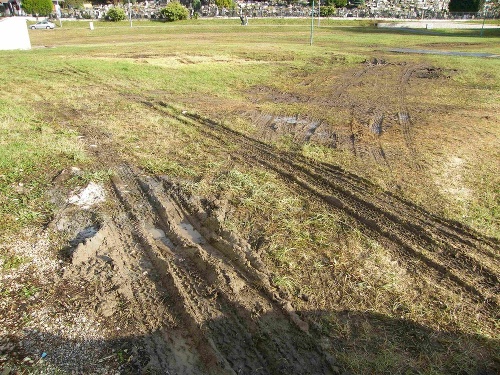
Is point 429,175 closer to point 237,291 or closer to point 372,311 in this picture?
point 372,311

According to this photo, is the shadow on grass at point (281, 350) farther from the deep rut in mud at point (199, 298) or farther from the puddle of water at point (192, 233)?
the puddle of water at point (192, 233)

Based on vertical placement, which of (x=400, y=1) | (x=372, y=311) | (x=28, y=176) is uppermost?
(x=400, y=1)

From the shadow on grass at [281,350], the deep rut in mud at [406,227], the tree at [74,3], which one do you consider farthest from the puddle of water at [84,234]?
the tree at [74,3]

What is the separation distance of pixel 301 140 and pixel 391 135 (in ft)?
7.02

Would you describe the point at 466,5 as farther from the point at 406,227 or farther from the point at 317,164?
the point at 406,227

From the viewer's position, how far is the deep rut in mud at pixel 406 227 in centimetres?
475

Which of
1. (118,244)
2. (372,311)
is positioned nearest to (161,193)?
(118,244)

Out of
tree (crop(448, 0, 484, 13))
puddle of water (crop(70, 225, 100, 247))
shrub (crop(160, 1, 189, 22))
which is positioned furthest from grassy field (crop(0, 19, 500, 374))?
tree (crop(448, 0, 484, 13))

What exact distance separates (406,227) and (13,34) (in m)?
24.6

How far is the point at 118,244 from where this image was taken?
207 inches

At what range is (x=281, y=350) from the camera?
3.73m

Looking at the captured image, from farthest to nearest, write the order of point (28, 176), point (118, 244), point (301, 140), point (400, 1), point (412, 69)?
1. point (400, 1)
2. point (412, 69)
3. point (301, 140)
4. point (28, 176)
5. point (118, 244)

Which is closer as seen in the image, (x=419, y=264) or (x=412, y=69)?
(x=419, y=264)

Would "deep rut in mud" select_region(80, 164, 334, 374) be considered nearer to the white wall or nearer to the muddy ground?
the muddy ground
